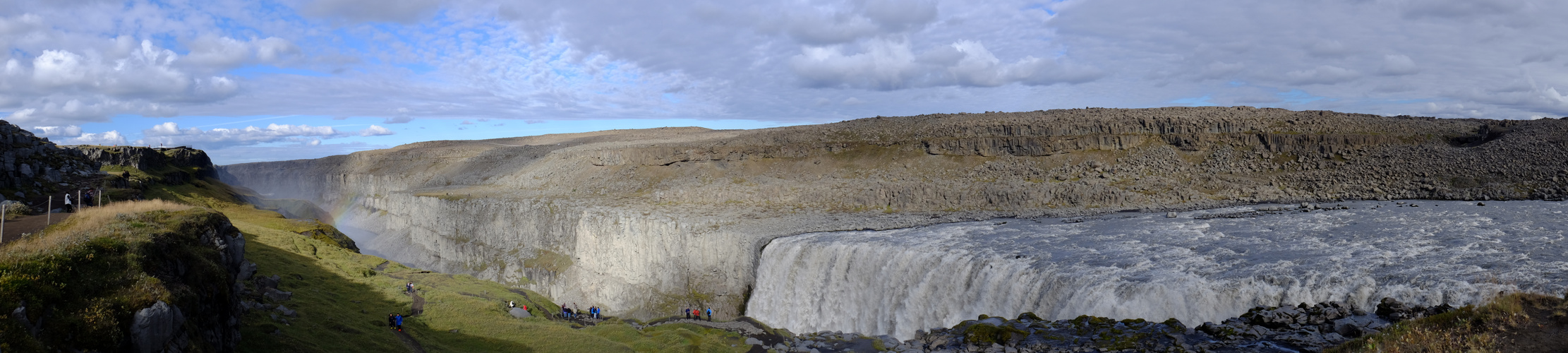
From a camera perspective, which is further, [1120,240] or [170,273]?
[1120,240]

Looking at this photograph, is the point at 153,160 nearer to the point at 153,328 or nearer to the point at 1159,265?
the point at 153,328

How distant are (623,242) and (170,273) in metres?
39.4

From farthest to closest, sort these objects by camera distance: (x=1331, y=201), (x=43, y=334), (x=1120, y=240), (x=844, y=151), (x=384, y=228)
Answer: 1. (x=384, y=228)
2. (x=844, y=151)
3. (x=1331, y=201)
4. (x=1120, y=240)
5. (x=43, y=334)

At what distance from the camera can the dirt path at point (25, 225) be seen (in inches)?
954

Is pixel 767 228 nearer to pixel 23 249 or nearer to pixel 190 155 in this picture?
pixel 23 249

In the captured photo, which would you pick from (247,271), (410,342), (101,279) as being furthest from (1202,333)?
(247,271)

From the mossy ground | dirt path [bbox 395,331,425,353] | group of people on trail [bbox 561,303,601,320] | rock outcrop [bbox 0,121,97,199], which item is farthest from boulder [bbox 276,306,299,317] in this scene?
the mossy ground

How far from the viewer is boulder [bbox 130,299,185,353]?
15727 millimetres

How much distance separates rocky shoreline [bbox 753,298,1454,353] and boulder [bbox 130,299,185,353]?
2073 cm

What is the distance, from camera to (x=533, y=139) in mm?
167750

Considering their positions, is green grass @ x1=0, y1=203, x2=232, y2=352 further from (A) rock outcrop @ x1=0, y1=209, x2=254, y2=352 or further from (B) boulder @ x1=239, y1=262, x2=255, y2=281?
(B) boulder @ x1=239, y1=262, x2=255, y2=281

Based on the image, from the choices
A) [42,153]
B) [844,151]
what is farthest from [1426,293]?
[42,153]

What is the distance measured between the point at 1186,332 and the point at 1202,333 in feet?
1.44

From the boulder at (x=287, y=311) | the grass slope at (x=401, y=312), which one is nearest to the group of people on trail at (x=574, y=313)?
the grass slope at (x=401, y=312)
